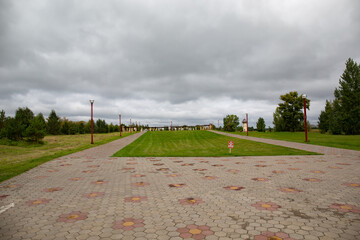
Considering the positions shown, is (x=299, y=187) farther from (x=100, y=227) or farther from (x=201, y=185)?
(x=100, y=227)

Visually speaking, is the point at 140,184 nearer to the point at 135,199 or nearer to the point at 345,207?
the point at 135,199

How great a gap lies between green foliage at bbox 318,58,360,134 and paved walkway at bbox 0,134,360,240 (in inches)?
1803

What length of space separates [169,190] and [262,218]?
105 inches

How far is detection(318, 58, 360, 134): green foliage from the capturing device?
43.3 metres

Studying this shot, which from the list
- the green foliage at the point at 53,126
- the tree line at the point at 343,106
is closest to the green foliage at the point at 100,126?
the green foliage at the point at 53,126

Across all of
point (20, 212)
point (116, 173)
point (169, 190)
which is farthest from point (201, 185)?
point (20, 212)

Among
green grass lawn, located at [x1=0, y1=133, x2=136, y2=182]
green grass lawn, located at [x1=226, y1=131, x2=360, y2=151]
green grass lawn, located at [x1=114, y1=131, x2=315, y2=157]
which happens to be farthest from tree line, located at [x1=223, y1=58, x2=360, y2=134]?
green grass lawn, located at [x1=0, y1=133, x2=136, y2=182]

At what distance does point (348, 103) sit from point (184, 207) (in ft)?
183

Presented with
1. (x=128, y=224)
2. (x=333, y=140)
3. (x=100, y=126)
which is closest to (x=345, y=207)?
(x=128, y=224)

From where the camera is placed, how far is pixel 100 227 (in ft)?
11.5

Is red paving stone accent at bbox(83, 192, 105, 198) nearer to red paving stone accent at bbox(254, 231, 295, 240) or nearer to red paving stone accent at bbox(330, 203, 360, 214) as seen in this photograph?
red paving stone accent at bbox(254, 231, 295, 240)

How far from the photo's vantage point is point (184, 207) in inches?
175

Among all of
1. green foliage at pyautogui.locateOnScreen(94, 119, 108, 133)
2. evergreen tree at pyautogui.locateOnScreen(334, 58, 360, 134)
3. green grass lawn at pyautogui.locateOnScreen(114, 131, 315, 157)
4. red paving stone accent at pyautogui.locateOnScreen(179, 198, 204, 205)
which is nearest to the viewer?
red paving stone accent at pyautogui.locateOnScreen(179, 198, 204, 205)

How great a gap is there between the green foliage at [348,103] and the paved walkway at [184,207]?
45797mm
